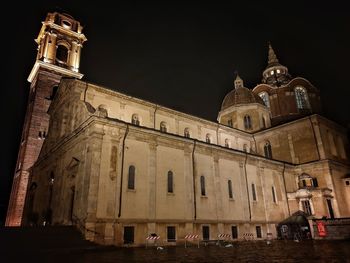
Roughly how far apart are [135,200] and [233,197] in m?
10.8

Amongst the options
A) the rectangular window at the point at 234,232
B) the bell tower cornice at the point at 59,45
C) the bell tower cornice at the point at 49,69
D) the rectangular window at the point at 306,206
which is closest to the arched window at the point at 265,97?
the rectangular window at the point at 306,206

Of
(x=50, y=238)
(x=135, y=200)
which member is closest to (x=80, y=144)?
(x=135, y=200)

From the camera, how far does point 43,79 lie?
37.8 m

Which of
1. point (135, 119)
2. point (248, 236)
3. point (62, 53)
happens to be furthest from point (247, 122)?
point (62, 53)

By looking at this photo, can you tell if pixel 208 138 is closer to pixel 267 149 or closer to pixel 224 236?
pixel 267 149

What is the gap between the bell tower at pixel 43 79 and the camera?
1308 inches

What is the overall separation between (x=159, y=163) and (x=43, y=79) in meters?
24.6

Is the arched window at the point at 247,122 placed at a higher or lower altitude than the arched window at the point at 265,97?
lower

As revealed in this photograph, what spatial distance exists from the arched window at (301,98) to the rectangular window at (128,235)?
35.5m

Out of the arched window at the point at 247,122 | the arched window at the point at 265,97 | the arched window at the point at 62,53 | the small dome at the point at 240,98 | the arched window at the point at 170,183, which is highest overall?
the arched window at the point at 62,53

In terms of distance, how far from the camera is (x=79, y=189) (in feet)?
63.8

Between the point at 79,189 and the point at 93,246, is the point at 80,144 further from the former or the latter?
the point at 93,246

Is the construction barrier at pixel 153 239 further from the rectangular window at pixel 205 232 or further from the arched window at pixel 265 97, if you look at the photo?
the arched window at pixel 265 97

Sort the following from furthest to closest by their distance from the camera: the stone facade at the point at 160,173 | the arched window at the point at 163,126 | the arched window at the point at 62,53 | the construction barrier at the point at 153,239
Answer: the arched window at the point at 62,53 → the arched window at the point at 163,126 → the construction barrier at the point at 153,239 → the stone facade at the point at 160,173
